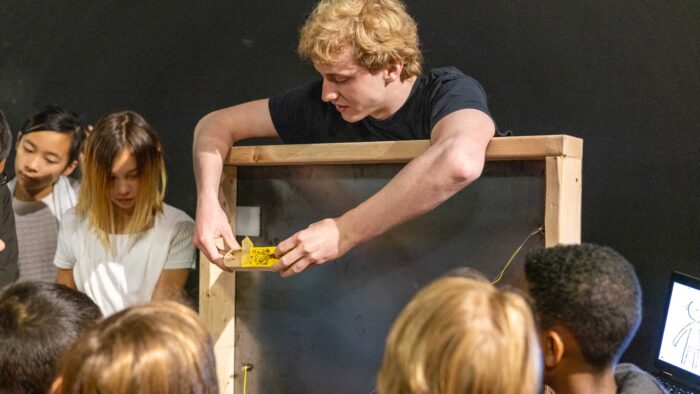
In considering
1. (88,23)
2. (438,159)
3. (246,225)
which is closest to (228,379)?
(246,225)

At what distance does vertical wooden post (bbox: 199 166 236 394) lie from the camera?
2.03 m

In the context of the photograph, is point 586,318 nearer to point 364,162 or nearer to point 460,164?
point 460,164

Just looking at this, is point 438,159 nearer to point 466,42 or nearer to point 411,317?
point 411,317

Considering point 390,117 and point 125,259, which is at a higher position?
point 390,117

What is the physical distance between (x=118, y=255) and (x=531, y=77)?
128 centimetres

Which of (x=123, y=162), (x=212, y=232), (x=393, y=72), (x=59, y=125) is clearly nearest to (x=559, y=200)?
(x=393, y=72)

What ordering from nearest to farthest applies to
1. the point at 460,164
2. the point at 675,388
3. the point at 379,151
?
the point at 460,164
the point at 379,151
the point at 675,388

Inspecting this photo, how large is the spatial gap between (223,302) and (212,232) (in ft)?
0.91

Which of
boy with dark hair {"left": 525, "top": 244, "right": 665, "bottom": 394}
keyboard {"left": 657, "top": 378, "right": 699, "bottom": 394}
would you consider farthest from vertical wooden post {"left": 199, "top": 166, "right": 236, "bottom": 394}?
keyboard {"left": 657, "top": 378, "right": 699, "bottom": 394}

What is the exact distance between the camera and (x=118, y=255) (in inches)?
88.7

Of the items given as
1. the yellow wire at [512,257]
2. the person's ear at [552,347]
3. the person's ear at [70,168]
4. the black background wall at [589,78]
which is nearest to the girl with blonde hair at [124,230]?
the person's ear at [70,168]

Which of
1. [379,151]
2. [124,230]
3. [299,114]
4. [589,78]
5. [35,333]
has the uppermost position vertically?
[589,78]

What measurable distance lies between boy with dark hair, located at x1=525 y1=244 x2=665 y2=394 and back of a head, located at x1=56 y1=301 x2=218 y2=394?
0.57 meters

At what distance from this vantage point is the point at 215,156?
6.43 feet
